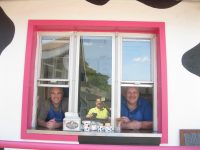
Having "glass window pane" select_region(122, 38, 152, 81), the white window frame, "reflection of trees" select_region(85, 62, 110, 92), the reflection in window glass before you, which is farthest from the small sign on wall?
"reflection of trees" select_region(85, 62, 110, 92)

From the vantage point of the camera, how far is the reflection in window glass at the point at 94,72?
4867mm

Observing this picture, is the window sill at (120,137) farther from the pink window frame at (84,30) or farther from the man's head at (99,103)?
the man's head at (99,103)

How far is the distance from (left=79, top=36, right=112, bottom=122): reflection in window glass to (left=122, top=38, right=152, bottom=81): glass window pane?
0.22m

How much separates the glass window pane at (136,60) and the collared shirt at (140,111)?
0.34m

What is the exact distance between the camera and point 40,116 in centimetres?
489

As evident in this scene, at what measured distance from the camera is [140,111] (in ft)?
16.0

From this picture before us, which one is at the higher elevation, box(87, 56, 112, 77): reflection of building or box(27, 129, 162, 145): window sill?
box(87, 56, 112, 77): reflection of building

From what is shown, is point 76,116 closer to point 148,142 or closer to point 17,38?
point 148,142

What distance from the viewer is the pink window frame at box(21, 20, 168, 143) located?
457 cm

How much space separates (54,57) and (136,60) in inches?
47.7

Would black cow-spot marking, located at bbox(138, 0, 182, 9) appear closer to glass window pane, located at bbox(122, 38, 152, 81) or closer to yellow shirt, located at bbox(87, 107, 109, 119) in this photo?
glass window pane, located at bbox(122, 38, 152, 81)

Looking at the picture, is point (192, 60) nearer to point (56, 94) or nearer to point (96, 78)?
point (96, 78)

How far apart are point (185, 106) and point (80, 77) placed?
153 centimetres

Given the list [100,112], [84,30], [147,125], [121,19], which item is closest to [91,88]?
[100,112]
